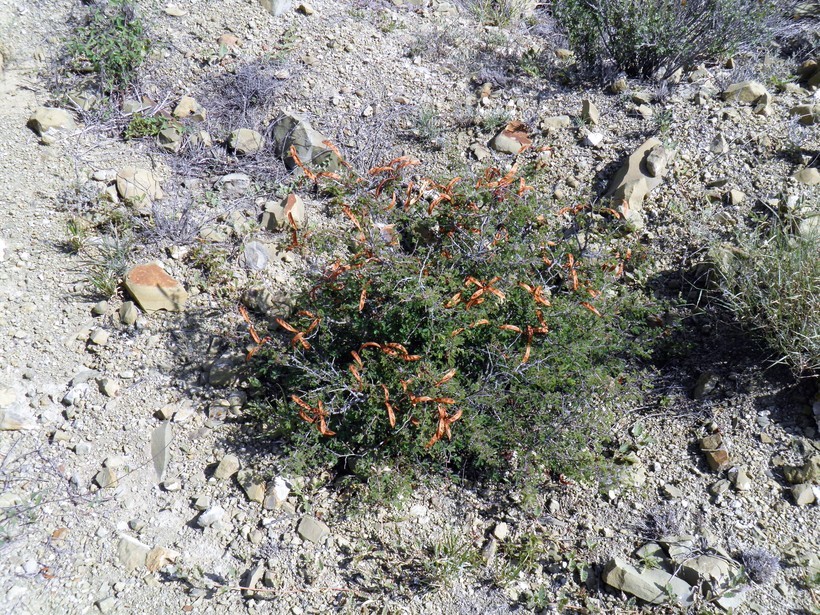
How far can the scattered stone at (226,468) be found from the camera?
3.32 metres

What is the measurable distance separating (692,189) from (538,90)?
1.30 m

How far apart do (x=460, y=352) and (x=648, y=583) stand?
3.94ft

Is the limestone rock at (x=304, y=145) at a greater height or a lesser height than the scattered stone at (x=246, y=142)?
greater

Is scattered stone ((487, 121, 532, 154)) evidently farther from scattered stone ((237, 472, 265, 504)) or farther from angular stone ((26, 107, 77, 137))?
angular stone ((26, 107, 77, 137))

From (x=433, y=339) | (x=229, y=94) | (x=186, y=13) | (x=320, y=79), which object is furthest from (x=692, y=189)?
(x=186, y=13)

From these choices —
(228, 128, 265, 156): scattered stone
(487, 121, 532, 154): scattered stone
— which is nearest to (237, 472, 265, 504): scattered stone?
(228, 128, 265, 156): scattered stone

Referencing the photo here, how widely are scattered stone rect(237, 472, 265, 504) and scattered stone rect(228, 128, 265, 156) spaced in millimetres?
2060

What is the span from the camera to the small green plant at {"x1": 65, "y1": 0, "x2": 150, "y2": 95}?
15.3 ft

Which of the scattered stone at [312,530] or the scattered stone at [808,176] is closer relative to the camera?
the scattered stone at [312,530]

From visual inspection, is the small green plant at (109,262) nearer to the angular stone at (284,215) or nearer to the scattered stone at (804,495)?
the angular stone at (284,215)

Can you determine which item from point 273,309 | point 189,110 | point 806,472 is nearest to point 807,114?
point 806,472

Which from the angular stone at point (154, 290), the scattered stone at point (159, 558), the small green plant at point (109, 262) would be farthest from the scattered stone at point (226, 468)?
the small green plant at point (109, 262)

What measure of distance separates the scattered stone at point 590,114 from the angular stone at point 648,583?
8.81 ft

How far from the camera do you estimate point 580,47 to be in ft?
15.8
